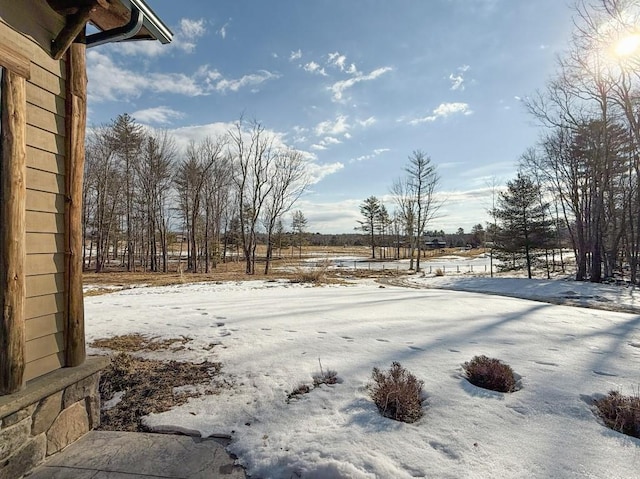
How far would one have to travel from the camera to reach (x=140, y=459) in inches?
80.7

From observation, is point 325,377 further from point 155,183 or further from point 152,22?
point 155,183

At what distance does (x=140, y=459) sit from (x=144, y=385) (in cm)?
114

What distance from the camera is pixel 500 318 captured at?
5.47 meters

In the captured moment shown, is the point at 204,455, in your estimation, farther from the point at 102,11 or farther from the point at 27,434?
the point at 102,11

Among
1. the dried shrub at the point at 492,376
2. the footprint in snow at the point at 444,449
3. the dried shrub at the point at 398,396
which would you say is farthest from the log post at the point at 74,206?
the dried shrub at the point at 492,376

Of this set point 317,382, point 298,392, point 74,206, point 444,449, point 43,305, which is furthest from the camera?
point 317,382

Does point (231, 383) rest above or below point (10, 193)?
below

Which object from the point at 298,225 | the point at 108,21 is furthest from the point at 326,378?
the point at 298,225

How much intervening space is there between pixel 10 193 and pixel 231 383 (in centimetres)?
225

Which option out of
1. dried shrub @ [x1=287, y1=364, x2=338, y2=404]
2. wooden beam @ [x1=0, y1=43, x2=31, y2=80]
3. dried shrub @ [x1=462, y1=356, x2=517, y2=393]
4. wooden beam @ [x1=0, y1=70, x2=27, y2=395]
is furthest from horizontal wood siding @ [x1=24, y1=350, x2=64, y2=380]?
dried shrub @ [x1=462, y1=356, x2=517, y2=393]

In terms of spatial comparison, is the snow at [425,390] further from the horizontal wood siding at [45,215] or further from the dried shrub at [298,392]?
the horizontal wood siding at [45,215]

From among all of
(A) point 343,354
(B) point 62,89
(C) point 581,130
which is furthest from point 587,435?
(C) point 581,130

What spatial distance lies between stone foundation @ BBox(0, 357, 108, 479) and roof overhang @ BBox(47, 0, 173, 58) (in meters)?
2.30

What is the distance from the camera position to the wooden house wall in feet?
6.86
